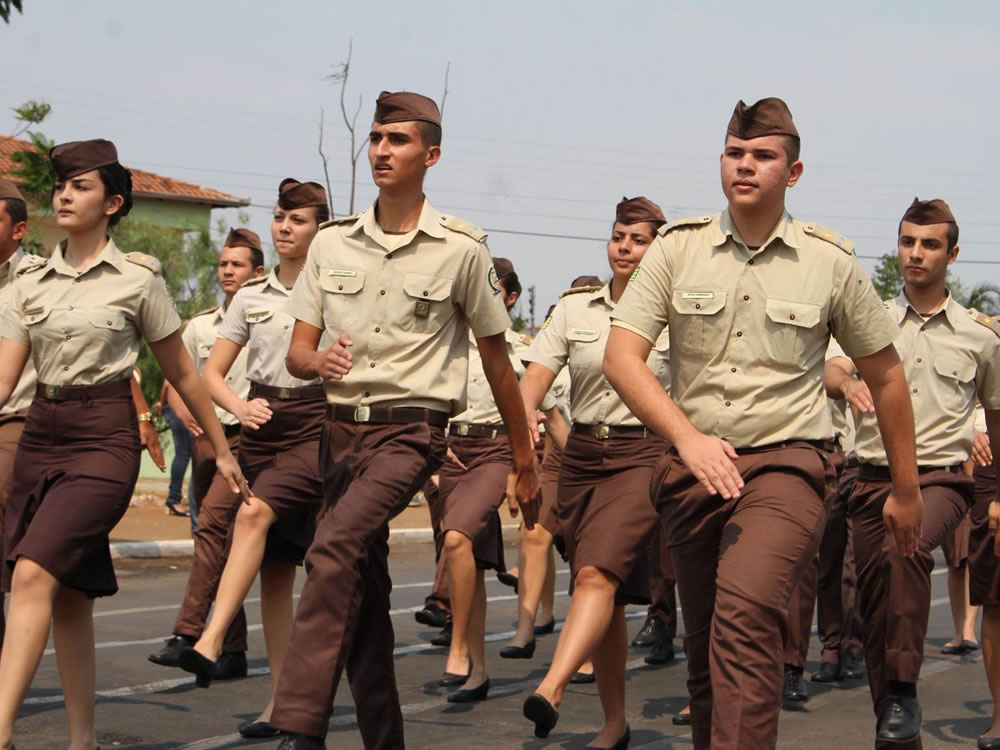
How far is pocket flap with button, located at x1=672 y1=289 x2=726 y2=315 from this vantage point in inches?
217

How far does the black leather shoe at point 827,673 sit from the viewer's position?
Answer: 9.75 m

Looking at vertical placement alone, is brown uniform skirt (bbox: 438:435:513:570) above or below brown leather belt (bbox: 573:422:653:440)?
below

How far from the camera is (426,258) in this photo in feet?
20.5

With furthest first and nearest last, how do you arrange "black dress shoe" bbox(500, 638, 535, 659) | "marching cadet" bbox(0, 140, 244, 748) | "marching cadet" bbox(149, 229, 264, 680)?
"black dress shoe" bbox(500, 638, 535, 659)
"marching cadet" bbox(149, 229, 264, 680)
"marching cadet" bbox(0, 140, 244, 748)

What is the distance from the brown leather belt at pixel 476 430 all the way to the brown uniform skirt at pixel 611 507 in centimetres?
218

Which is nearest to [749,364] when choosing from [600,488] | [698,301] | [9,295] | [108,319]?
[698,301]

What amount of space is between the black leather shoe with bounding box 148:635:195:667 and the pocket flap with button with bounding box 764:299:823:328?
370 centimetres

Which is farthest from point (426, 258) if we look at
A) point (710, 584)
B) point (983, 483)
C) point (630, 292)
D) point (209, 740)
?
point (983, 483)

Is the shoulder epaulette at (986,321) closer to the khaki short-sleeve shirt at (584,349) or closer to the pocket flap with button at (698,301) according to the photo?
the khaki short-sleeve shirt at (584,349)

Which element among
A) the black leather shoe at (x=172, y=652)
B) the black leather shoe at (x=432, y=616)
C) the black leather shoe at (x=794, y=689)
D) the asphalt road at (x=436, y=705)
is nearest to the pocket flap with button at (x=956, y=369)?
the asphalt road at (x=436, y=705)

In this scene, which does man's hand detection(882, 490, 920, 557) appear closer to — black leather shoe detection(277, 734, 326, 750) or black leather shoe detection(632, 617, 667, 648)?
black leather shoe detection(277, 734, 326, 750)

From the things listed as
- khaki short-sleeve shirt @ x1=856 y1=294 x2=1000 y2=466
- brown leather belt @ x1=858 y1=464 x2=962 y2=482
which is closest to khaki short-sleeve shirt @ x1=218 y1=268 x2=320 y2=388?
brown leather belt @ x1=858 y1=464 x2=962 y2=482

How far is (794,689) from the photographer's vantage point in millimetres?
8797

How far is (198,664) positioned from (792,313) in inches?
124
